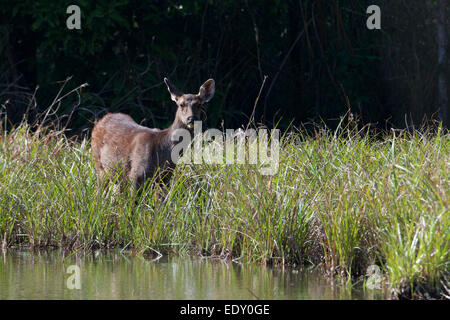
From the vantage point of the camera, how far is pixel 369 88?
559 inches

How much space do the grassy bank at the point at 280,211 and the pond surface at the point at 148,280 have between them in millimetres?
260

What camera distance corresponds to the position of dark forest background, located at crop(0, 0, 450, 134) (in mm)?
13820

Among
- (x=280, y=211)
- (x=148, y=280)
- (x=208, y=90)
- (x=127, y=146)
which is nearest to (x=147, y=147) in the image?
(x=127, y=146)

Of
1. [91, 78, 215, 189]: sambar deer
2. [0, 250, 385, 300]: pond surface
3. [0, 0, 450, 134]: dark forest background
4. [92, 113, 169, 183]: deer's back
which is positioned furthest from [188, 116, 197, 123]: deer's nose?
[0, 0, 450, 134]: dark forest background

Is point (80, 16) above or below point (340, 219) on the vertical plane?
above

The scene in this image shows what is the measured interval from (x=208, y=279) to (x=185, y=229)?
1.20 meters

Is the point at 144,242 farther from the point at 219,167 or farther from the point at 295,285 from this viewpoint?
the point at 295,285

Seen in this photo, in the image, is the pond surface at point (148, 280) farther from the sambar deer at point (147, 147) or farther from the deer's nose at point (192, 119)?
the deer's nose at point (192, 119)

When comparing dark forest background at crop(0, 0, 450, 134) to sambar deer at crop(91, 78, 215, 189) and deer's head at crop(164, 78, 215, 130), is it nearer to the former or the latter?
sambar deer at crop(91, 78, 215, 189)

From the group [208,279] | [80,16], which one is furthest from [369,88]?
[208,279]

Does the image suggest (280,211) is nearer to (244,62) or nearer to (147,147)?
(147,147)

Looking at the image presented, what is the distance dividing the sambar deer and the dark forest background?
4.13 metres

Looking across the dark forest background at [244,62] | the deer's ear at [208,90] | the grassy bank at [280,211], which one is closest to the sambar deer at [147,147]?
the deer's ear at [208,90]
